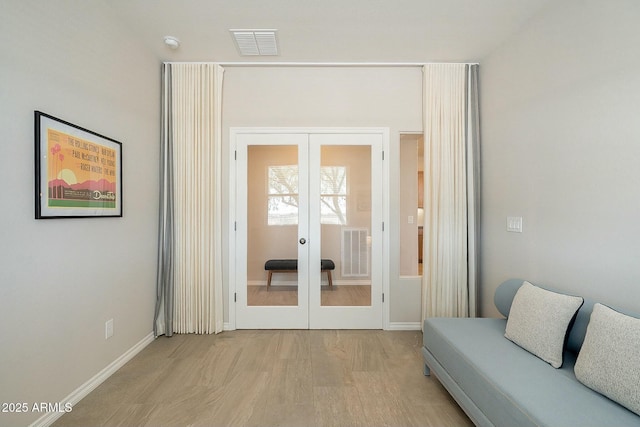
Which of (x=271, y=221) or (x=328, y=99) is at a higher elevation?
(x=328, y=99)


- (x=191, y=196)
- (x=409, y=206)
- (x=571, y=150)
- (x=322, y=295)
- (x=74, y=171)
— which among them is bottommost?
(x=322, y=295)

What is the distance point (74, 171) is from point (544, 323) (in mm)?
3115

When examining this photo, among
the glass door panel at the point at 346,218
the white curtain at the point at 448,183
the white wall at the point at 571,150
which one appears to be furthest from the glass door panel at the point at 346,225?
the white wall at the point at 571,150

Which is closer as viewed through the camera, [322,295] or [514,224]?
[514,224]

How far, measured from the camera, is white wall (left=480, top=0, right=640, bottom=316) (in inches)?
69.2

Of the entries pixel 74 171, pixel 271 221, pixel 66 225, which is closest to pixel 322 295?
pixel 271 221

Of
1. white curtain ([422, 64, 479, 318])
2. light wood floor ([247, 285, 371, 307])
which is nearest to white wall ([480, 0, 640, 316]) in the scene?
white curtain ([422, 64, 479, 318])

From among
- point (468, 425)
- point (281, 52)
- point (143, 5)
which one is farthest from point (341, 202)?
point (143, 5)

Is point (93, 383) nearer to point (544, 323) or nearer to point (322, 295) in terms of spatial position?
point (322, 295)

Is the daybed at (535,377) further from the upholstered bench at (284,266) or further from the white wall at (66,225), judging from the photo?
the white wall at (66,225)

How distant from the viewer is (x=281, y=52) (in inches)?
118

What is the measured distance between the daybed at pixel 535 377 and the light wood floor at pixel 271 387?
0.35 meters

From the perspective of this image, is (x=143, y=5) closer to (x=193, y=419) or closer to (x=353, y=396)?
(x=193, y=419)

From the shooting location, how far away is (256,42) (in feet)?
9.28
